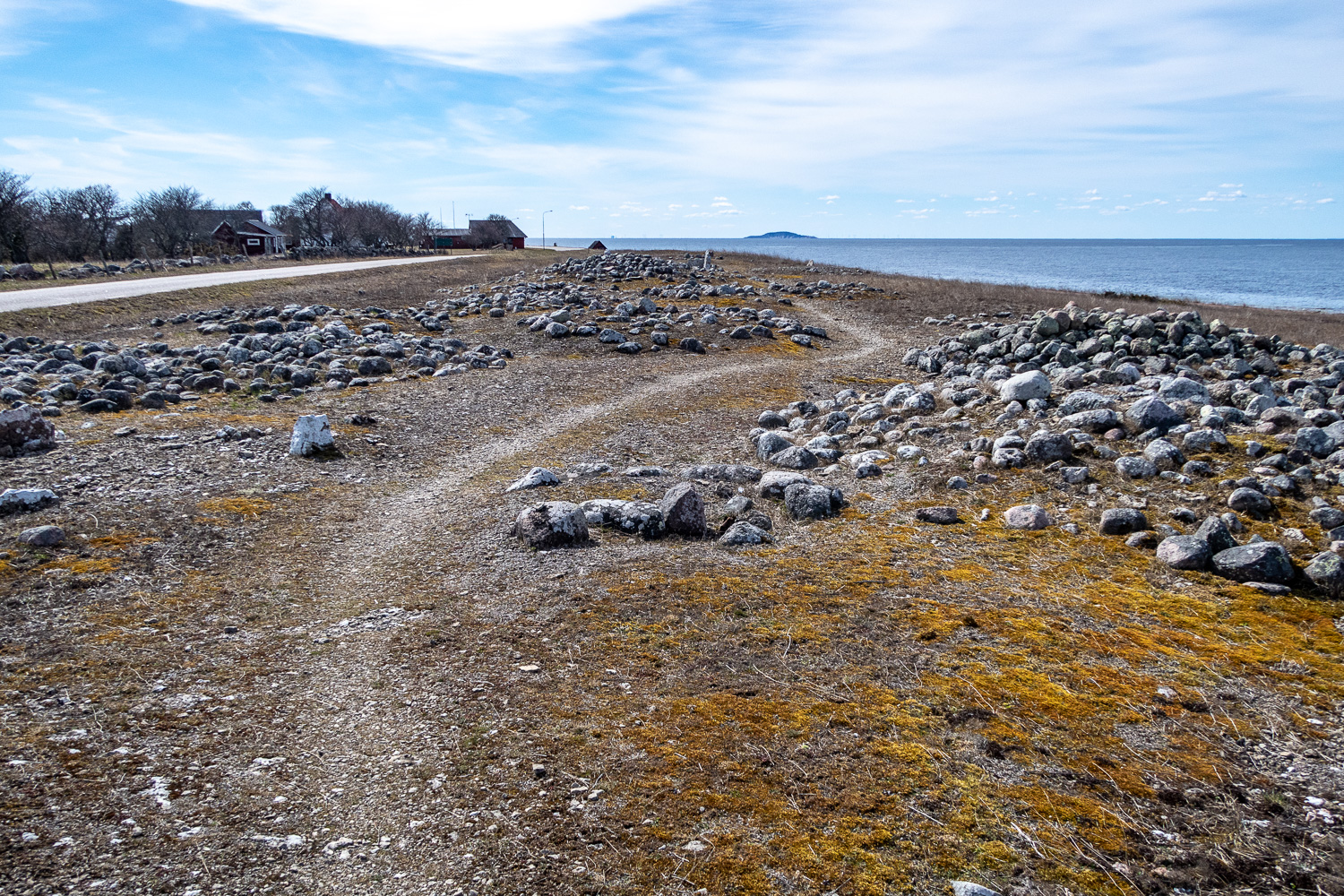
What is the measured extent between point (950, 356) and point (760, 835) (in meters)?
18.5

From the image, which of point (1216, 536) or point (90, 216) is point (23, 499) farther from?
point (90, 216)

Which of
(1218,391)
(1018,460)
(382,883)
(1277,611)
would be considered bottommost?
(382,883)

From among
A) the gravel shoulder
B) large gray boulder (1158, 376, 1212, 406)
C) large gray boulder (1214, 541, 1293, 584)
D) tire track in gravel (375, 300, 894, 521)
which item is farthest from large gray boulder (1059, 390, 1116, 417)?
tire track in gravel (375, 300, 894, 521)

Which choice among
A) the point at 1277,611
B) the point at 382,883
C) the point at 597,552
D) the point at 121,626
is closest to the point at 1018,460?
the point at 1277,611

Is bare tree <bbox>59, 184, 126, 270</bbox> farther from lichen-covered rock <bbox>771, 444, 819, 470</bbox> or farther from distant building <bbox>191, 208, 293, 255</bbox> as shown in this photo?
lichen-covered rock <bbox>771, 444, 819, 470</bbox>

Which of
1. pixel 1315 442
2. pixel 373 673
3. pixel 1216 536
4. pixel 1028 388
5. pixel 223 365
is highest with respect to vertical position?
pixel 1028 388

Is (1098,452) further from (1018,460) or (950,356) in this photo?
(950,356)

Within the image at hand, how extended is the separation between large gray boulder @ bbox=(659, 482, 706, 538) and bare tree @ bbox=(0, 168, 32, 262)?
48.3 meters

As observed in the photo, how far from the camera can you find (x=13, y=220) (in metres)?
39.1

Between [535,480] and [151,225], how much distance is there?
2334 inches

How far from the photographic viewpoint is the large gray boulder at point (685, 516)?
8.50 m

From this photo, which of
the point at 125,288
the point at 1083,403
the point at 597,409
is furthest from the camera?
the point at 125,288

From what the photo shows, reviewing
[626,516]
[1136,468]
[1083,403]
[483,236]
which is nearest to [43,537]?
[626,516]

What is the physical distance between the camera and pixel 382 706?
5316 mm
